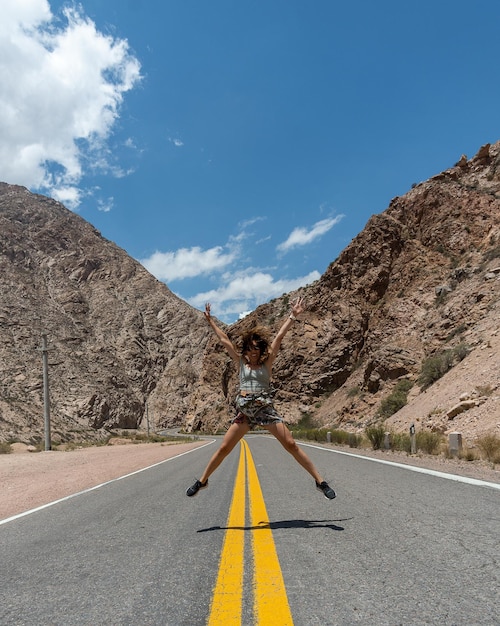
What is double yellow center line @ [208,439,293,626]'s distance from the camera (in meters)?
2.51

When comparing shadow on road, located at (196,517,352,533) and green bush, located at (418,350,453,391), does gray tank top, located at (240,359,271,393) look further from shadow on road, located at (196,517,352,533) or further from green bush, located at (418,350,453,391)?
green bush, located at (418,350,453,391)

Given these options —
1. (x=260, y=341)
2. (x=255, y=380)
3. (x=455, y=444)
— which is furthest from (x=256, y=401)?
(x=455, y=444)

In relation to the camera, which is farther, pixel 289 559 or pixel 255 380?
pixel 255 380

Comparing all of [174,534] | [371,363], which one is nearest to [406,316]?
[371,363]

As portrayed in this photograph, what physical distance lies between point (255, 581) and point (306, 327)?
177 ft

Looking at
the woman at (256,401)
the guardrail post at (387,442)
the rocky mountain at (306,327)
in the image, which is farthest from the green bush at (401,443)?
the woman at (256,401)

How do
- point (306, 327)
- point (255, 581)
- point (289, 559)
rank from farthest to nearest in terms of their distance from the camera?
point (306, 327)
point (289, 559)
point (255, 581)

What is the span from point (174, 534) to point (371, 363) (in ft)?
113

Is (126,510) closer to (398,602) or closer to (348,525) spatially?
(348,525)

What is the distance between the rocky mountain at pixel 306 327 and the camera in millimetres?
30641

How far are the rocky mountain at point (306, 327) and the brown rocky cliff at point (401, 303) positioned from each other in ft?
0.46

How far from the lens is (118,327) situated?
86438 millimetres

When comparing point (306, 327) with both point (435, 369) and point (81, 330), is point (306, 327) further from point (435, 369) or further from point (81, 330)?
point (81, 330)

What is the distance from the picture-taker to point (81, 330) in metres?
77.1
